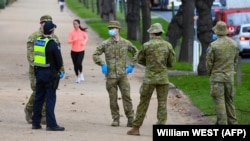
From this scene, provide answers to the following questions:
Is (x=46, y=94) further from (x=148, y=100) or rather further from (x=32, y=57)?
(x=148, y=100)

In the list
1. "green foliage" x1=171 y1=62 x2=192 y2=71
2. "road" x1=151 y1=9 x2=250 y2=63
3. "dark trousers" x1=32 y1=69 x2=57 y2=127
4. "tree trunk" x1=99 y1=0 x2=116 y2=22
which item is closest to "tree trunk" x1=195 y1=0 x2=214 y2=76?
"green foliage" x1=171 y1=62 x2=192 y2=71

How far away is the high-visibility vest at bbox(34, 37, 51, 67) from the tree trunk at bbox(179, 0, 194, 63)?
58.3ft

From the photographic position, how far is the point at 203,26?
1059 inches

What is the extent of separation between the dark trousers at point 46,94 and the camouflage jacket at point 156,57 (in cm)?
155

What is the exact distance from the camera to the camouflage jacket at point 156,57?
49.9 feet

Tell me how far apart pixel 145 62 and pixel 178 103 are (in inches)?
204

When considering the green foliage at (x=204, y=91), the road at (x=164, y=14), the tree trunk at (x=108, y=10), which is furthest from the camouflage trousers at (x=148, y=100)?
the road at (x=164, y=14)

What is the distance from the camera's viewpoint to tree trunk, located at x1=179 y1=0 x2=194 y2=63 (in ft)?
109

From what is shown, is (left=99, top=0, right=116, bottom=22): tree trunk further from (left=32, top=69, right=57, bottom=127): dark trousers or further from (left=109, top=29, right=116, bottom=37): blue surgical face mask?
(left=32, top=69, right=57, bottom=127): dark trousers

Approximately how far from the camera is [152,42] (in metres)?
15.2

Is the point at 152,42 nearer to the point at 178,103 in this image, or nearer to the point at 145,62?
the point at 145,62

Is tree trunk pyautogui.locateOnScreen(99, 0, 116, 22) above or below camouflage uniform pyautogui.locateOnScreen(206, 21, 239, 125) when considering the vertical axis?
below

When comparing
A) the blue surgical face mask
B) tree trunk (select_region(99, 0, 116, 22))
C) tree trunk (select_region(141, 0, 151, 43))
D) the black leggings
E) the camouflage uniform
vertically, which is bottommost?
tree trunk (select_region(99, 0, 116, 22))

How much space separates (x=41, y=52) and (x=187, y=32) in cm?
1843
